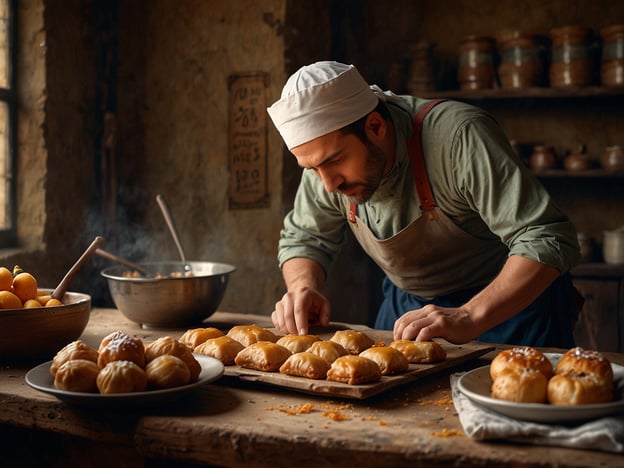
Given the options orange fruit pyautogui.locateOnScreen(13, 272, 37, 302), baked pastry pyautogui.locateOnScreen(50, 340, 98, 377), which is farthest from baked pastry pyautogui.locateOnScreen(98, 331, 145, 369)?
orange fruit pyautogui.locateOnScreen(13, 272, 37, 302)

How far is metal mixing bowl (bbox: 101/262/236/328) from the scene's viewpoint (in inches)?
95.5

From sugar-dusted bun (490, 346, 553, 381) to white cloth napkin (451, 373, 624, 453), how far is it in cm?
12

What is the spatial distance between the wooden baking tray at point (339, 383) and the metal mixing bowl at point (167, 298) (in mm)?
652

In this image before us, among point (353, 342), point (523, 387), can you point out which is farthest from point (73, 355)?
point (523, 387)

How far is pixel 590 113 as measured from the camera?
5105 millimetres

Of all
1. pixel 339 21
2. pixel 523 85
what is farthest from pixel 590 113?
pixel 339 21

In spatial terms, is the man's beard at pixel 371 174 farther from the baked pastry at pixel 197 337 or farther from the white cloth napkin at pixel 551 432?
the white cloth napkin at pixel 551 432

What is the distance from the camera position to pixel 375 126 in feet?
8.16

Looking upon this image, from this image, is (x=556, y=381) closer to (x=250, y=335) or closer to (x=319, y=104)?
(x=250, y=335)

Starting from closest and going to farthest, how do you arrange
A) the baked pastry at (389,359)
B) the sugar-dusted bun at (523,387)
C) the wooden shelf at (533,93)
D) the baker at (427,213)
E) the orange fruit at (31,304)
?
the sugar-dusted bun at (523,387), the baked pastry at (389,359), the orange fruit at (31,304), the baker at (427,213), the wooden shelf at (533,93)

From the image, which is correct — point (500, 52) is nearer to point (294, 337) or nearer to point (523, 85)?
point (523, 85)

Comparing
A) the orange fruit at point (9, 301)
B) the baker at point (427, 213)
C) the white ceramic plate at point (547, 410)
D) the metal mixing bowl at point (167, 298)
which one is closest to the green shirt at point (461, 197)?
the baker at point (427, 213)

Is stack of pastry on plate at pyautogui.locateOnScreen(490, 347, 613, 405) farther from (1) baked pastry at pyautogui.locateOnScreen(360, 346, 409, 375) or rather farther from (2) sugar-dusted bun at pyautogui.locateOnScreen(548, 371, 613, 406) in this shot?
(1) baked pastry at pyautogui.locateOnScreen(360, 346, 409, 375)

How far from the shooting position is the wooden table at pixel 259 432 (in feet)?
4.36
